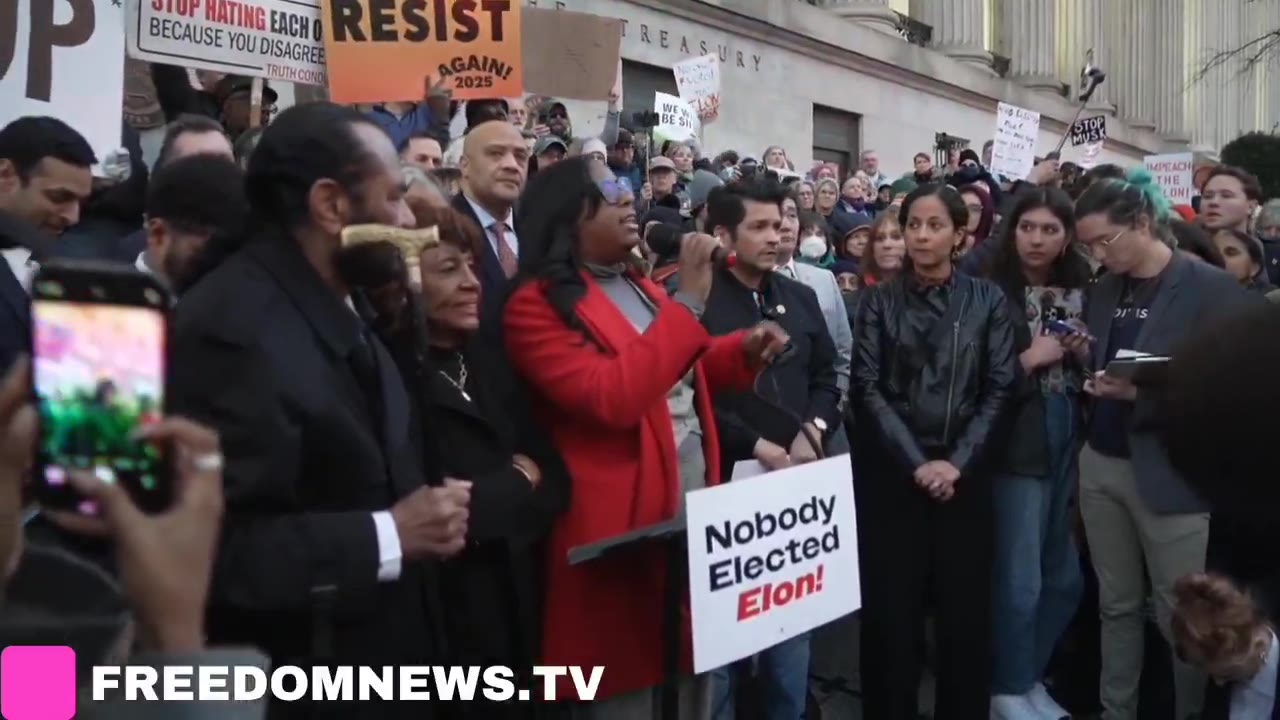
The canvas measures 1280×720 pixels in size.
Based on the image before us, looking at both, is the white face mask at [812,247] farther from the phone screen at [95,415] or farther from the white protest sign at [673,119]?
the phone screen at [95,415]

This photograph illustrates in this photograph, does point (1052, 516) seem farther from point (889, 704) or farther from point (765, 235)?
point (765, 235)

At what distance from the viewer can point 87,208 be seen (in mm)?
4676

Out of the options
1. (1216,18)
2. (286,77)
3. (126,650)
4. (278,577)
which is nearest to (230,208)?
(278,577)

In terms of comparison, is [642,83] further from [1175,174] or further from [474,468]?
[474,468]

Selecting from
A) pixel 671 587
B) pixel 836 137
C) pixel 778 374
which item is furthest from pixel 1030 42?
pixel 671 587

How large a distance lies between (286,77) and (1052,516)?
12.7ft

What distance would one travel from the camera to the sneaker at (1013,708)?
17.7 feet

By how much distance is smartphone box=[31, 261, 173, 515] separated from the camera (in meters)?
1.41

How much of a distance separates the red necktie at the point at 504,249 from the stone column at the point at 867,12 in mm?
17803

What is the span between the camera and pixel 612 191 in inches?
149

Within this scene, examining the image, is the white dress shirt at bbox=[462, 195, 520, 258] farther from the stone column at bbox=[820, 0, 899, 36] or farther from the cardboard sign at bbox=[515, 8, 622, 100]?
the stone column at bbox=[820, 0, 899, 36]

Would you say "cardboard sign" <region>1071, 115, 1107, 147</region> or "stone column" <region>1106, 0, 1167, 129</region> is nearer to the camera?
"cardboard sign" <region>1071, 115, 1107, 147</region>

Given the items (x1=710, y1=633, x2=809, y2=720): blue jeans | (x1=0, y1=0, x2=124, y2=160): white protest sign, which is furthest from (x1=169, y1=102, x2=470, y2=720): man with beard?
(x1=0, y1=0, x2=124, y2=160): white protest sign

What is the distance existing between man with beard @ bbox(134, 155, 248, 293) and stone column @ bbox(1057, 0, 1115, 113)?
3010 cm
